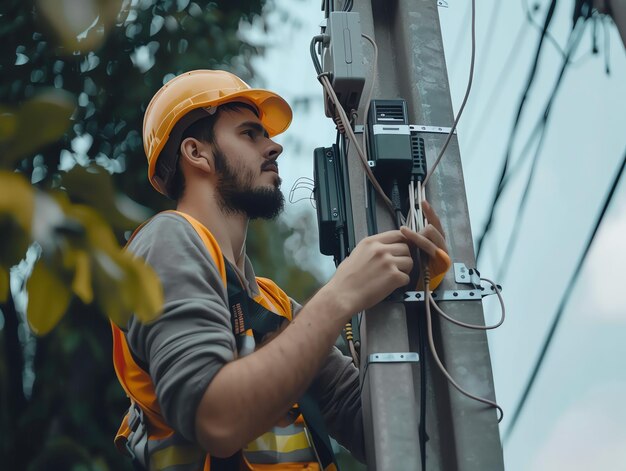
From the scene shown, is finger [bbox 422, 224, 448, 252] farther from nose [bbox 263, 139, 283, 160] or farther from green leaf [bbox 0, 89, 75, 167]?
green leaf [bbox 0, 89, 75, 167]

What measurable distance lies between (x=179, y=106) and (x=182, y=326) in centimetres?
100

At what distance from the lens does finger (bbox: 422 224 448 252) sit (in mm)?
2332

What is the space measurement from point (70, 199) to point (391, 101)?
1.81 meters

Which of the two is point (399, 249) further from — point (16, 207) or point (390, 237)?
point (16, 207)

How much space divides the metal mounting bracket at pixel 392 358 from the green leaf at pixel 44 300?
1475 millimetres

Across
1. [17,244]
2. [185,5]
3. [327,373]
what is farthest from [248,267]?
[185,5]

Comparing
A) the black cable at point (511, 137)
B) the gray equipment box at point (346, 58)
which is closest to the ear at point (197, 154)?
the gray equipment box at point (346, 58)

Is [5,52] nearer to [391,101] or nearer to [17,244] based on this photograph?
[391,101]

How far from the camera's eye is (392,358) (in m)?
2.29

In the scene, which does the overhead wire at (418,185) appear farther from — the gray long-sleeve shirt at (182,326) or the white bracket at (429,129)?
the gray long-sleeve shirt at (182,326)

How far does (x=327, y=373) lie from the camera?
9.50ft

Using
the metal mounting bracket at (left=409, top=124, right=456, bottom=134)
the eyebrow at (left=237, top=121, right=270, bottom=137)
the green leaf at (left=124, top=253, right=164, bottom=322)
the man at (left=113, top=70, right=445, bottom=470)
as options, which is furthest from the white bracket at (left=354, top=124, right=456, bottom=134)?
the green leaf at (left=124, top=253, right=164, bottom=322)

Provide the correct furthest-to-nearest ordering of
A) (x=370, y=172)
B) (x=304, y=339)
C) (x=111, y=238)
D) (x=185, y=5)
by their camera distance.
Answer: (x=185, y=5)
(x=370, y=172)
(x=304, y=339)
(x=111, y=238)

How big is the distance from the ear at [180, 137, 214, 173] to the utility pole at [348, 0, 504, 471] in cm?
54
